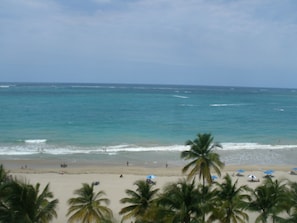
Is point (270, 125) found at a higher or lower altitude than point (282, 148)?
higher

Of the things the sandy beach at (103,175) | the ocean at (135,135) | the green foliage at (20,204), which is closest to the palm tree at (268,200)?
the green foliage at (20,204)

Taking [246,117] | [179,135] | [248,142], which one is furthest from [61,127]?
[246,117]

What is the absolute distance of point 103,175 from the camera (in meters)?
37.7

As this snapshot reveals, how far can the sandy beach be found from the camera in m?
32.6

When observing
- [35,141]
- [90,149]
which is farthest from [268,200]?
[35,141]

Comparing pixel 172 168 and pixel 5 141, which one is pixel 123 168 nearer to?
pixel 172 168

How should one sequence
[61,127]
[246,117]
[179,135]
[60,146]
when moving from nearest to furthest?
1. [60,146]
2. [179,135]
3. [61,127]
4. [246,117]

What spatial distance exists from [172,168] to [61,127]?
32.3 m

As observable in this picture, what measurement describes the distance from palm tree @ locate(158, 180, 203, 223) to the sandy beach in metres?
13.8

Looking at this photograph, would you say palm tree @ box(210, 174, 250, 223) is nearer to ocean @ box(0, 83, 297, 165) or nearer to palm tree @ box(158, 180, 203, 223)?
palm tree @ box(158, 180, 203, 223)

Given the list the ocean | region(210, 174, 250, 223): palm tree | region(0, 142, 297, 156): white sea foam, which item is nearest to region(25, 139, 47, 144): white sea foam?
the ocean

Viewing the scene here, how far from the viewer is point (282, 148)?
2140 inches

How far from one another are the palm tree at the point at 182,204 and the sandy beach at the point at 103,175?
45.4ft

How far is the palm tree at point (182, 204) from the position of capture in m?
15.0
